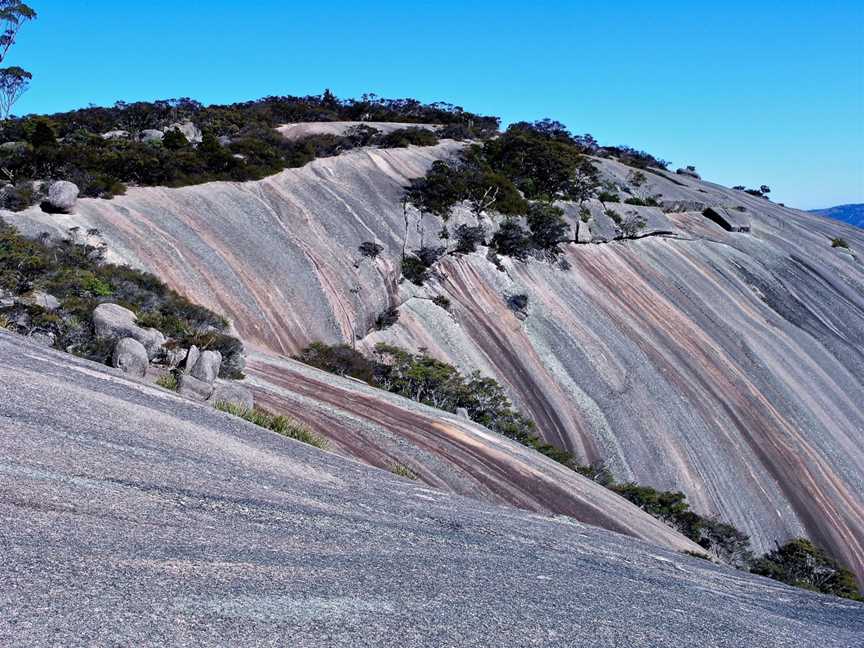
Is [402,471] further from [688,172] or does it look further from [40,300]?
[688,172]

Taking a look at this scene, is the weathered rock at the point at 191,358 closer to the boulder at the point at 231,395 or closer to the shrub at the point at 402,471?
the boulder at the point at 231,395

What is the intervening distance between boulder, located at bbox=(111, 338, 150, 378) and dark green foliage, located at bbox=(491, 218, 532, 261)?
25519 millimetres

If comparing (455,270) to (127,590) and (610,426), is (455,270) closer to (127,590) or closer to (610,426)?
(610,426)

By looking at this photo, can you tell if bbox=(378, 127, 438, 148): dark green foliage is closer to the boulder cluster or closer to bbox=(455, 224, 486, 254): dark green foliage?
bbox=(455, 224, 486, 254): dark green foliage

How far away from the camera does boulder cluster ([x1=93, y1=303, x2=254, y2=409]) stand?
13.9m

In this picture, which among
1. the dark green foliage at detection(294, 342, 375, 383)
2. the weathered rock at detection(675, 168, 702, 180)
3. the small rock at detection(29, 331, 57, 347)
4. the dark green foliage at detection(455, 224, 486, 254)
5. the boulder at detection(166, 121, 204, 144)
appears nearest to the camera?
the small rock at detection(29, 331, 57, 347)

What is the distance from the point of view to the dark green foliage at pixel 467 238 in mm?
35719

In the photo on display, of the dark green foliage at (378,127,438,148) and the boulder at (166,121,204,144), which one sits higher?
the dark green foliage at (378,127,438,148)

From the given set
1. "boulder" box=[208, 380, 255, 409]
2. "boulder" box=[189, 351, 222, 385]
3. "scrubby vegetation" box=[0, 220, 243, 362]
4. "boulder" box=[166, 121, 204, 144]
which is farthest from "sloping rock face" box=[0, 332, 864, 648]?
"boulder" box=[166, 121, 204, 144]

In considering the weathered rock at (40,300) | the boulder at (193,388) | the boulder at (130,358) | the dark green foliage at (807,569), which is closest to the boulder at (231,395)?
the boulder at (193,388)

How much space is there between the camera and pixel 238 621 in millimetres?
5270

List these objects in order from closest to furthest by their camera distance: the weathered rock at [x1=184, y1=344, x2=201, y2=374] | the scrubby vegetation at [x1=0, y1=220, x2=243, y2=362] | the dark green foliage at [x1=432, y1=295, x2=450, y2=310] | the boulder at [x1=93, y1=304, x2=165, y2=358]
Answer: the scrubby vegetation at [x1=0, y1=220, x2=243, y2=362] → the boulder at [x1=93, y1=304, x2=165, y2=358] → the weathered rock at [x1=184, y1=344, x2=201, y2=374] → the dark green foliage at [x1=432, y1=295, x2=450, y2=310]

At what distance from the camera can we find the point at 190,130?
41.2 m

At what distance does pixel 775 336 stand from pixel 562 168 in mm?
17272
